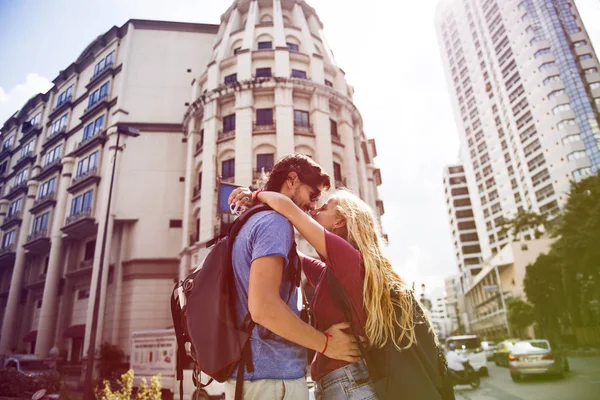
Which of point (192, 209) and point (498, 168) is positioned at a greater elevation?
point (498, 168)

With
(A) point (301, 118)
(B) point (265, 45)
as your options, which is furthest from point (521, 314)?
(B) point (265, 45)

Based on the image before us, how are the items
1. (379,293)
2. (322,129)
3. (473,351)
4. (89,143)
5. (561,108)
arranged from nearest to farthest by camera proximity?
1. (379,293)
2. (473,351)
3. (322,129)
4. (89,143)
5. (561,108)

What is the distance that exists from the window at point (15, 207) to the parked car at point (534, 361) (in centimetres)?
3876

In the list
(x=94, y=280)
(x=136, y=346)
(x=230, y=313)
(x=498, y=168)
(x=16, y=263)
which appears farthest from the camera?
(x=498, y=168)

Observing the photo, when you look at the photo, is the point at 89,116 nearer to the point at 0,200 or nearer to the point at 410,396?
the point at 0,200

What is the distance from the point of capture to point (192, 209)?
22.7m

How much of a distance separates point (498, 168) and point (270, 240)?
→ 290 ft

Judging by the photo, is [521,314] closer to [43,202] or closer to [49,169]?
[43,202]

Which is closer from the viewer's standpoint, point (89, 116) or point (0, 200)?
point (0, 200)

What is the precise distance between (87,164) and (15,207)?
10.7m

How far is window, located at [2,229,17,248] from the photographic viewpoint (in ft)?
101

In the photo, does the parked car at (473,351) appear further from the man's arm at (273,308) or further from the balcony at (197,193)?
the man's arm at (273,308)

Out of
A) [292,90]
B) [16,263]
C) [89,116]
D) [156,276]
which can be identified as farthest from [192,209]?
[16,263]

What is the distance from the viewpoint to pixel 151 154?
85.2 feet
